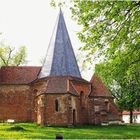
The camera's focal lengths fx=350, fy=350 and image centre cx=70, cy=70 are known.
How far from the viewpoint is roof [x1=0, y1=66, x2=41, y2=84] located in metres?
49.2

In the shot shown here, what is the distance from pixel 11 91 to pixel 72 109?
10228mm

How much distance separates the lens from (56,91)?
4269cm

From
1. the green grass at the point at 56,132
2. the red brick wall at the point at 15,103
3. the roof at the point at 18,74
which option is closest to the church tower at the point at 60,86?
the red brick wall at the point at 15,103

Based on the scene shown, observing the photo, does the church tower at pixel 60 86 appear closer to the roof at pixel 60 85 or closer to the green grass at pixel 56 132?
the roof at pixel 60 85

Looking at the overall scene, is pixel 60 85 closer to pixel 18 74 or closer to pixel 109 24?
pixel 18 74

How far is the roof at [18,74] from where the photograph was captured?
162ft

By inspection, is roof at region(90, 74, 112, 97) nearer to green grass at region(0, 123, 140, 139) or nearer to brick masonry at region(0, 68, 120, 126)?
brick masonry at region(0, 68, 120, 126)

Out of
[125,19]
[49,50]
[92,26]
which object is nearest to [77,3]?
[92,26]

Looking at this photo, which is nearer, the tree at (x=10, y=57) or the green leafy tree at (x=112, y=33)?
the green leafy tree at (x=112, y=33)

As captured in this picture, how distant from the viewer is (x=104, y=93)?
4991cm

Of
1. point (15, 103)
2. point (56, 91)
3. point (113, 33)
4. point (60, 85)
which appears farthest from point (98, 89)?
point (113, 33)

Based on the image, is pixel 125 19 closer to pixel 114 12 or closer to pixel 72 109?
pixel 114 12

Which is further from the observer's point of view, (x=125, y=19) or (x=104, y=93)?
(x=104, y=93)

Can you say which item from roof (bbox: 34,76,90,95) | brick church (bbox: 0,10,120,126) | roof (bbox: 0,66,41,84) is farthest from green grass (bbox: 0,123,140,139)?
roof (bbox: 0,66,41,84)
